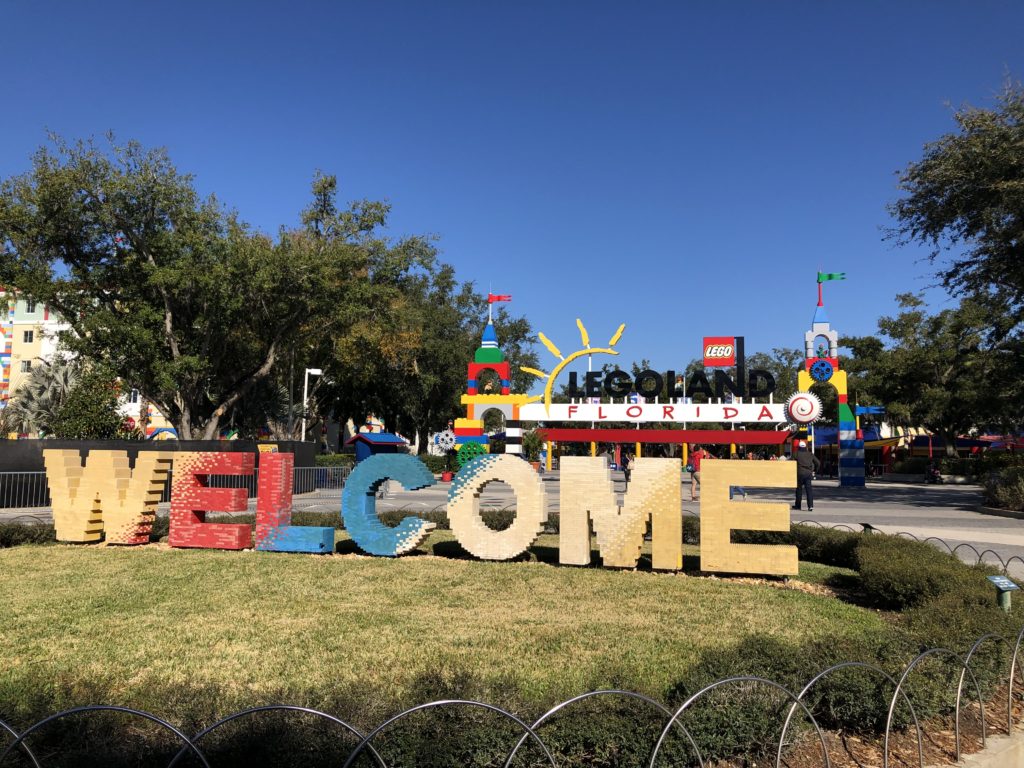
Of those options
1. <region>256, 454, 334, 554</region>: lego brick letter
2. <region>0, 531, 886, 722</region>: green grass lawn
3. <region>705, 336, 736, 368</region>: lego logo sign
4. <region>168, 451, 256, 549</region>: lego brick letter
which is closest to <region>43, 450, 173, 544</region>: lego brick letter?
<region>168, 451, 256, 549</region>: lego brick letter

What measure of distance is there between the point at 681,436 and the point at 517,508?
27.5 metres

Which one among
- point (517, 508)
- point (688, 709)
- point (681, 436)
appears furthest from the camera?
point (681, 436)

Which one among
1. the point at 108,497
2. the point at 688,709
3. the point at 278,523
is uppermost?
the point at 108,497

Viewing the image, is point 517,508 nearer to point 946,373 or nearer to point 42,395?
point 42,395

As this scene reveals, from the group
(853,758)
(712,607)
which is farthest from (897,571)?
(853,758)

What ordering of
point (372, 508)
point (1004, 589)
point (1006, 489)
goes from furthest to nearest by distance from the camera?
point (1006, 489)
point (372, 508)
point (1004, 589)

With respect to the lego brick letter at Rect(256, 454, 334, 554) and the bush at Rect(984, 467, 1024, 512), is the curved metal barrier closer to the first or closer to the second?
the lego brick letter at Rect(256, 454, 334, 554)

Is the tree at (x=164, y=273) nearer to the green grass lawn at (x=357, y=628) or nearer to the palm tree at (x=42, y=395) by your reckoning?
the palm tree at (x=42, y=395)

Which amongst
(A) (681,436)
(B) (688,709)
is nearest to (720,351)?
(A) (681,436)

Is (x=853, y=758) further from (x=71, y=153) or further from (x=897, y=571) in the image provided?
(x=71, y=153)

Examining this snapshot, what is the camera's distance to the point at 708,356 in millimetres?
43844

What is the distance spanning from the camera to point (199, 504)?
1375 cm

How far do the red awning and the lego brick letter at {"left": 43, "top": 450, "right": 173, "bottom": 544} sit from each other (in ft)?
89.9

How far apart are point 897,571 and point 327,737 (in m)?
7.81
